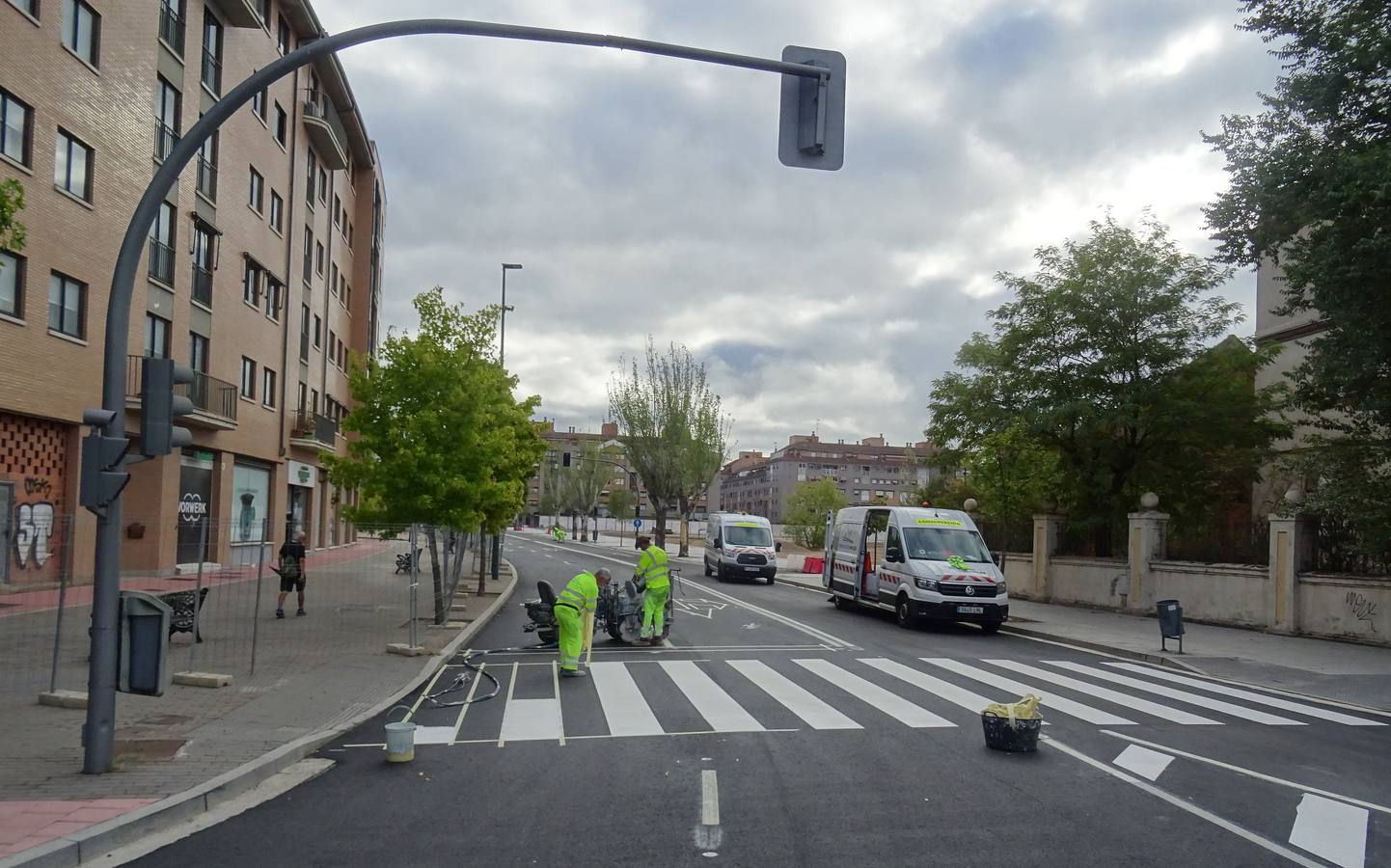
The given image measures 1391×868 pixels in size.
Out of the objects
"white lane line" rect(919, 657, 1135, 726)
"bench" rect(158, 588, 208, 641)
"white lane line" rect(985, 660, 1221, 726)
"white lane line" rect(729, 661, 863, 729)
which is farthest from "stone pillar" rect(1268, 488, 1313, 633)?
"bench" rect(158, 588, 208, 641)

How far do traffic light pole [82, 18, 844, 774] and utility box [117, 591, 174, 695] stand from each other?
0.09m

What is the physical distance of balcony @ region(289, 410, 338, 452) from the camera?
37.9 m

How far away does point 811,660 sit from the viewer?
47.4 ft

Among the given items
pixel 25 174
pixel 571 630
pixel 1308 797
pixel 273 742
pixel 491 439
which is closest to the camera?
pixel 1308 797

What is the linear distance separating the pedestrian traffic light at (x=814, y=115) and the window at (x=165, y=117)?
22.6 metres

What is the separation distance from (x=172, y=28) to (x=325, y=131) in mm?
13376

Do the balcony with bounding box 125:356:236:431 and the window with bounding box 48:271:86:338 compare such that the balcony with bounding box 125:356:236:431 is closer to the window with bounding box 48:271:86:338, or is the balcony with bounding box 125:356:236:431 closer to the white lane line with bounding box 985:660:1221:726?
the window with bounding box 48:271:86:338

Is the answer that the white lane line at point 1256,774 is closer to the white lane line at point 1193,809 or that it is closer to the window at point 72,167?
the white lane line at point 1193,809

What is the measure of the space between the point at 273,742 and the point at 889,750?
502 cm

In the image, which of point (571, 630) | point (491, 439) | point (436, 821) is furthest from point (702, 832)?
point (491, 439)

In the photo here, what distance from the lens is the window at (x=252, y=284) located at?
3181cm

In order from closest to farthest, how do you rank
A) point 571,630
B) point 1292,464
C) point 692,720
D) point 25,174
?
1. point 692,720
2. point 571,630
3. point 25,174
4. point 1292,464

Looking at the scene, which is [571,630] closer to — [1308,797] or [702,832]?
[702,832]

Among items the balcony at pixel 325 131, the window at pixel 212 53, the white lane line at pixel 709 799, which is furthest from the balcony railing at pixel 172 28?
the white lane line at pixel 709 799
